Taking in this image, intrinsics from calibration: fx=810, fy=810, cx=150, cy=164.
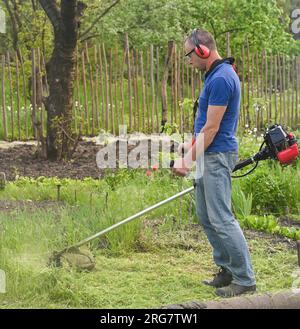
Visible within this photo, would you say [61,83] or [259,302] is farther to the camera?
[61,83]

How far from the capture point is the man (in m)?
5.09

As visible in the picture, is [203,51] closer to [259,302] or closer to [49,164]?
[259,302]

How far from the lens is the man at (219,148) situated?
5.09 meters

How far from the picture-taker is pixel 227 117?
5207mm

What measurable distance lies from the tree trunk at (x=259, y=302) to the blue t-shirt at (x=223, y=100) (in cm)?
107

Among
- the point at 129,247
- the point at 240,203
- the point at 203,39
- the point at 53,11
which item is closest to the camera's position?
the point at 203,39

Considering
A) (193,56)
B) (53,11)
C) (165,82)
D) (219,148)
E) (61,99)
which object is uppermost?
(53,11)

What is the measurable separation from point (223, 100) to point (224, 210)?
742 millimetres

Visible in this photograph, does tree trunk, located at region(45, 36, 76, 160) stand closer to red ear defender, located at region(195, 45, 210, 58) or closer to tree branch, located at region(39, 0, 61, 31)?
tree branch, located at region(39, 0, 61, 31)

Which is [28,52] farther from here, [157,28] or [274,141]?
[274,141]

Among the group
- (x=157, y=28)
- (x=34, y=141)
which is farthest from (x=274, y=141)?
(x=157, y=28)

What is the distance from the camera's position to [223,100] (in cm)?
504

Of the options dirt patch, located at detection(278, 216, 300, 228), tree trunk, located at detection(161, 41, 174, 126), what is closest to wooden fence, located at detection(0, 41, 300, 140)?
tree trunk, located at detection(161, 41, 174, 126)

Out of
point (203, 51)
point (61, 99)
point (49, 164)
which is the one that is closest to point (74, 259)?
point (203, 51)
